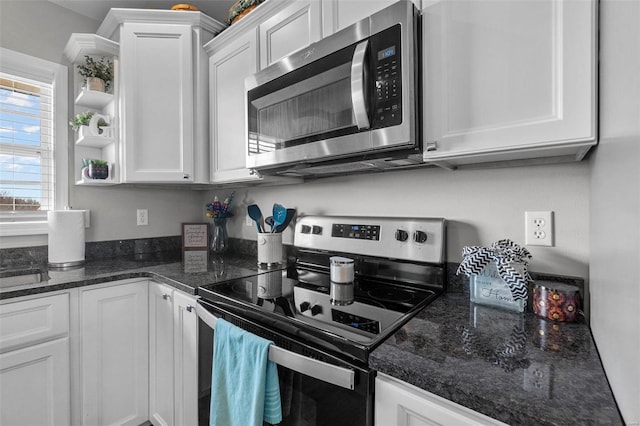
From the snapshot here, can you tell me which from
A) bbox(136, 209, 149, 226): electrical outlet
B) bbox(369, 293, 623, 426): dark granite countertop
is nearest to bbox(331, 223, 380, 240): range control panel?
bbox(369, 293, 623, 426): dark granite countertop

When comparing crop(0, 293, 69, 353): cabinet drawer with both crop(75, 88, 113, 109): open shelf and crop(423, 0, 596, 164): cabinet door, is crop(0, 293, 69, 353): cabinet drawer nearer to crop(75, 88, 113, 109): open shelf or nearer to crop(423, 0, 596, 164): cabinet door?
crop(75, 88, 113, 109): open shelf

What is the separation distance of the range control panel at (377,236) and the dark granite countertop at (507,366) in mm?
335

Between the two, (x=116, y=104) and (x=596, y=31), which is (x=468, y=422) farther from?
(x=116, y=104)

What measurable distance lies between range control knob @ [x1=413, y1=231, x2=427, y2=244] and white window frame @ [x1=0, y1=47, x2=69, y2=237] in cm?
209

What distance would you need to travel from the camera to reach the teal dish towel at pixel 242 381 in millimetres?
878

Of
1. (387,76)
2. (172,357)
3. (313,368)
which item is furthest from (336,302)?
(172,357)

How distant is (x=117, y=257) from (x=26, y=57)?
1297mm

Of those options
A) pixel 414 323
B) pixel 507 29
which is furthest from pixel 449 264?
pixel 507 29

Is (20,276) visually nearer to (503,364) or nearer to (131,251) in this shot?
(131,251)

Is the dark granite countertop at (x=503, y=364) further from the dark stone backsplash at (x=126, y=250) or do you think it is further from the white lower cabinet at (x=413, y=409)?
the dark stone backsplash at (x=126, y=250)

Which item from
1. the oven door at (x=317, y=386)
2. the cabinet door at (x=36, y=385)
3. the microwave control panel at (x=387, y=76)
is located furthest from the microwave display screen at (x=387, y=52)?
the cabinet door at (x=36, y=385)

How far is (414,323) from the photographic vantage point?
86 cm

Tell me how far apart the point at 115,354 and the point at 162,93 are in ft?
4.75

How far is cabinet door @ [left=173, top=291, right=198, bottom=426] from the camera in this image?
1285 mm
